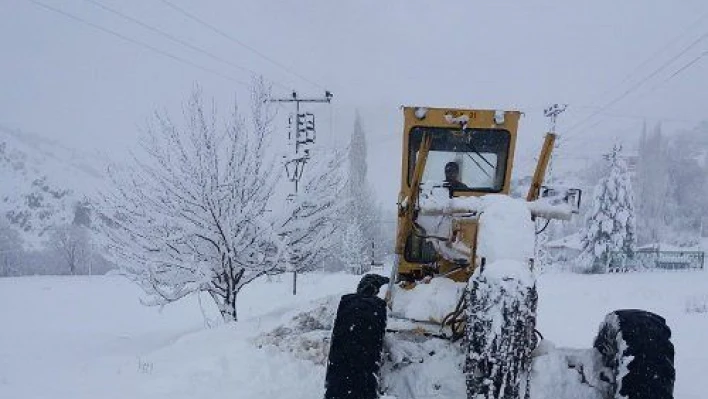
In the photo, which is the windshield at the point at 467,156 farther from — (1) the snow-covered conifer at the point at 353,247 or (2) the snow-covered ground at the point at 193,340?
(1) the snow-covered conifer at the point at 353,247

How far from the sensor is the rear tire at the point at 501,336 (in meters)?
3.06

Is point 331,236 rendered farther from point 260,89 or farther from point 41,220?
point 41,220

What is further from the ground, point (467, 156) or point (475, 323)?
point (467, 156)

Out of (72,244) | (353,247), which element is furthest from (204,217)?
(72,244)

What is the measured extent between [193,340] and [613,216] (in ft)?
132

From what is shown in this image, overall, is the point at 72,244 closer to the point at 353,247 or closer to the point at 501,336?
the point at 353,247

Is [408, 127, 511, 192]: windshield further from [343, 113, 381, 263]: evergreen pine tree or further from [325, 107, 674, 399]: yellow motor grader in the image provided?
[343, 113, 381, 263]: evergreen pine tree

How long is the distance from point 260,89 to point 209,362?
7.12 metres

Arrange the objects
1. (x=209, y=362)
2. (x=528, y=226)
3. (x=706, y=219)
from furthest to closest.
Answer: (x=706, y=219) < (x=209, y=362) < (x=528, y=226)

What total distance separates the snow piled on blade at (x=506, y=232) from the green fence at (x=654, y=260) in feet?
124

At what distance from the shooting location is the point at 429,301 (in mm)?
4957

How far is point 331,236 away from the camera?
12.7 metres

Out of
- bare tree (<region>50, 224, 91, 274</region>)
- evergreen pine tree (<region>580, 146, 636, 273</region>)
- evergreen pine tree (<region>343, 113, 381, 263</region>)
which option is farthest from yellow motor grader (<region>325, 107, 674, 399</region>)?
bare tree (<region>50, 224, 91, 274</region>)

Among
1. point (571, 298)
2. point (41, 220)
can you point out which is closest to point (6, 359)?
point (571, 298)
